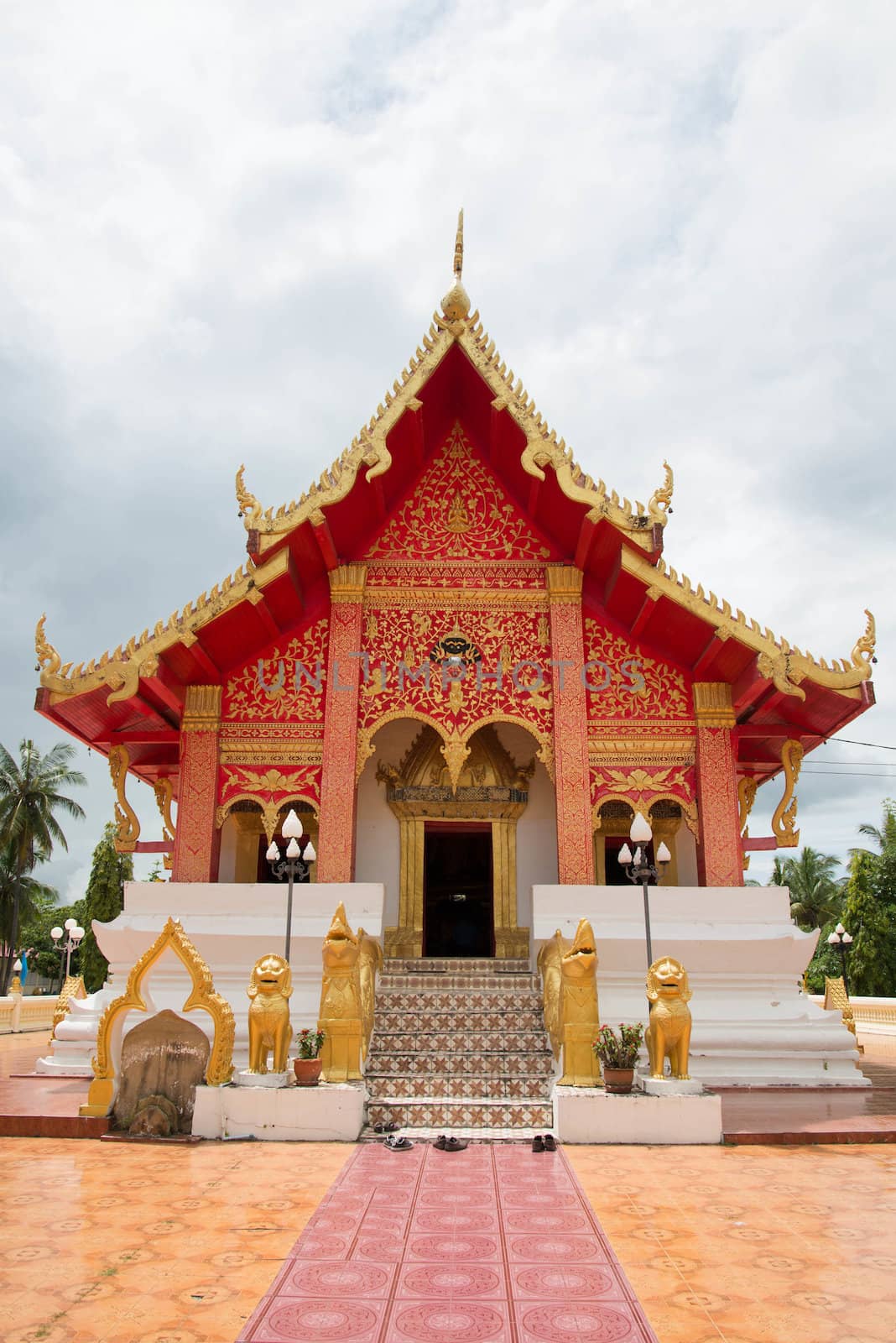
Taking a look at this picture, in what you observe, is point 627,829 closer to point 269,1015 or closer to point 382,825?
point 382,825

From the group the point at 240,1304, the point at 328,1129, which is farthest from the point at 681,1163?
the point at 240,1304

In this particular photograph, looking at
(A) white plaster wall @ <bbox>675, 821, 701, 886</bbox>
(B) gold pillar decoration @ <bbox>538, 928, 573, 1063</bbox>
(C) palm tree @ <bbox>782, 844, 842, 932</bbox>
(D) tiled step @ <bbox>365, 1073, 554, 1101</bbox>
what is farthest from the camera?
(C) palm tree @ <bbox>782, 844, 842, 932</bbox>

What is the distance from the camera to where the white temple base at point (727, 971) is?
6828mm

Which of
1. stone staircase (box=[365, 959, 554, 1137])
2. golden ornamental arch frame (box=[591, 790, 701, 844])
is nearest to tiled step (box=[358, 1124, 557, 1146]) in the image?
stone staircase (box=[365, 959, 554, 1137])

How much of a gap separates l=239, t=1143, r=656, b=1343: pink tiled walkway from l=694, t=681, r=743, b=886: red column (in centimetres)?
404

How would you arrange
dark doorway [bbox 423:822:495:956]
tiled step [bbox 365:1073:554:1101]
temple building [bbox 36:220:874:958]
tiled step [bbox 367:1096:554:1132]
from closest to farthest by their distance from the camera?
tiled step [bbox 367:1096:554:1132] < tiled step [bbox 365:1073:554:1101] < temple building [bbox 36:220:874:958] < dark doorway [bbox 423:822:495:956]

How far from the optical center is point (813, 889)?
32531 millimetres

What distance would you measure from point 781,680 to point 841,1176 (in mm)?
3776

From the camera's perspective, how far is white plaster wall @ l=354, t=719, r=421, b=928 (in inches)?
366

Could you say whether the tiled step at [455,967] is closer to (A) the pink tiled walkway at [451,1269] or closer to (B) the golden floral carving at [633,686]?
(B) the golden floral carving at [633,686]

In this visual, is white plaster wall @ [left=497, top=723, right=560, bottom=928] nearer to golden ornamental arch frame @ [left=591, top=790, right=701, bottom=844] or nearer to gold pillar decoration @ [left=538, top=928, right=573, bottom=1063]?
golden ornamental arch frame @ [left=591, top=790, right=701, bottom=844]

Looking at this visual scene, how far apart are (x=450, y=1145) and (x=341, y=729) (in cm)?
388

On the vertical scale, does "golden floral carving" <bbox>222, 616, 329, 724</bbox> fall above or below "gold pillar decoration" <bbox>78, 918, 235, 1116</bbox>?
above

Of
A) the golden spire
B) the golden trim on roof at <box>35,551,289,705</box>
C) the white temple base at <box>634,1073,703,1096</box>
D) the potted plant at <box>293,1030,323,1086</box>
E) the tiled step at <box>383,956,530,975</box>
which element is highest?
the golden spire
